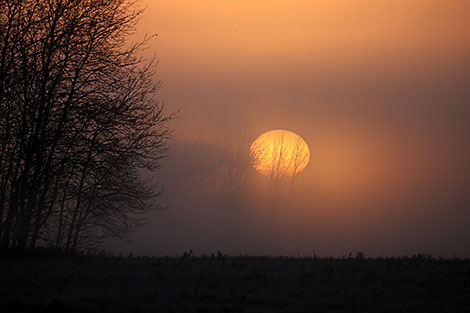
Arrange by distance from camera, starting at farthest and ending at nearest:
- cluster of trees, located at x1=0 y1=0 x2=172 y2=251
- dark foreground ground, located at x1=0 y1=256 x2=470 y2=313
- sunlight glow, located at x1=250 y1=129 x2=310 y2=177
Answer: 1. sunlight glow, located at x1=250 y1=129 x2=310 y2=177
2. cluster of trees, located at x1=0 y1=0 x2=172 y2=251
3. dark foreground ground, located at x1=0 y1=256 x2=470 y2=313

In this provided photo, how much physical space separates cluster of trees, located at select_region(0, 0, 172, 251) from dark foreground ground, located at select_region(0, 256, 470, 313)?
18.7ft

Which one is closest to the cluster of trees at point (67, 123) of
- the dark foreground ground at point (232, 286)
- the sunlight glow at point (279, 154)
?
the dark foreground ground at point (232, 286)

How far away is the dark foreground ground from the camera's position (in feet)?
33.2

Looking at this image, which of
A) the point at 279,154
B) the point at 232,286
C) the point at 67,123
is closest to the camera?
the point at 232,286

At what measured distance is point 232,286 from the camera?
11.9m

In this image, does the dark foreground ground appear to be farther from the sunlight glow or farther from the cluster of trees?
the sunlight glow

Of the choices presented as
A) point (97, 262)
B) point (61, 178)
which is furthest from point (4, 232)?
point (97, 262)

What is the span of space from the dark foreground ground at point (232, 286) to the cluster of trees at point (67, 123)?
5691mm

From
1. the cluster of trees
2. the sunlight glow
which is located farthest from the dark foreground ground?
the sunlight glow

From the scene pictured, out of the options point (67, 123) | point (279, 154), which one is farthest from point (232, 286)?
point (279, 154)

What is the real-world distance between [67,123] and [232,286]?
11303mm

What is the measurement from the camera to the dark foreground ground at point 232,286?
10.1 metres

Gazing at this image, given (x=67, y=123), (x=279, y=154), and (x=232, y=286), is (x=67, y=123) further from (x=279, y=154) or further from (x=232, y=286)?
(x=279, y=154)

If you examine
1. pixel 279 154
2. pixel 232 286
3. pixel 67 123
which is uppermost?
pixel 279 154
